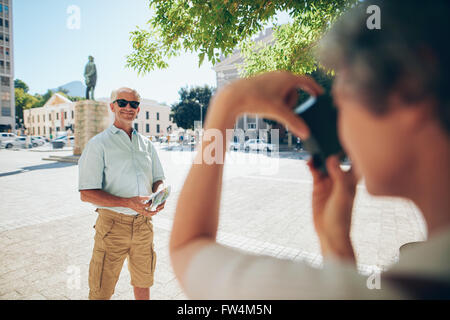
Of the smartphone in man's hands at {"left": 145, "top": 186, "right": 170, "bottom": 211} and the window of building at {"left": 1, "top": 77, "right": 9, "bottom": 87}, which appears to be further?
the window of building at {"left": 1, "top": 77, "right": 9, "bottom": 87}

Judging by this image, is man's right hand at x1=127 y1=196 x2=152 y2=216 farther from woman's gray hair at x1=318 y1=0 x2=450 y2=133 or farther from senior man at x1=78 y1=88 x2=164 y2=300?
woman's gray hair at x1=318 y1=0 x2=450 y2=133

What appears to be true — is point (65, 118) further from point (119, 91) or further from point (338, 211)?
point (338, 211)

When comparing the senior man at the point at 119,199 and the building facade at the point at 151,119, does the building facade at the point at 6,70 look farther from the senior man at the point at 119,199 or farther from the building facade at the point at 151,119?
the senior man at the point at 119,199

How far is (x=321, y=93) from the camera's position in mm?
703

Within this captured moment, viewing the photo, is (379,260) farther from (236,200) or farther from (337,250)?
(236,200)

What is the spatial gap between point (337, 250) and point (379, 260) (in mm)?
3712

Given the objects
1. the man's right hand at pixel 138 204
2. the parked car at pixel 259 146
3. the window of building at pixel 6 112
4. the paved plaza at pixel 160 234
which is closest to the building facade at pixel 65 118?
the window of building at pixel 6 112

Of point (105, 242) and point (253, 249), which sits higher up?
point (105, 242)

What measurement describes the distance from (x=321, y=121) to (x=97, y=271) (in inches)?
90.8

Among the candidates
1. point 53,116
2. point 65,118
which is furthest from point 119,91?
point 53,116

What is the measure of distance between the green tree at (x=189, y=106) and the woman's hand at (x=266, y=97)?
145ft

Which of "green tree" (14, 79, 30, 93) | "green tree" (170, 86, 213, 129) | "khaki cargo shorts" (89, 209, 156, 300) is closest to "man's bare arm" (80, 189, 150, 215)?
"khaki cargo shorts" (89, 209, 156, 300)

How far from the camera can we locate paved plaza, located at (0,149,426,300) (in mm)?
3192

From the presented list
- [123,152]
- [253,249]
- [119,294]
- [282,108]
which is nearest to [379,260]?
[253,249]
